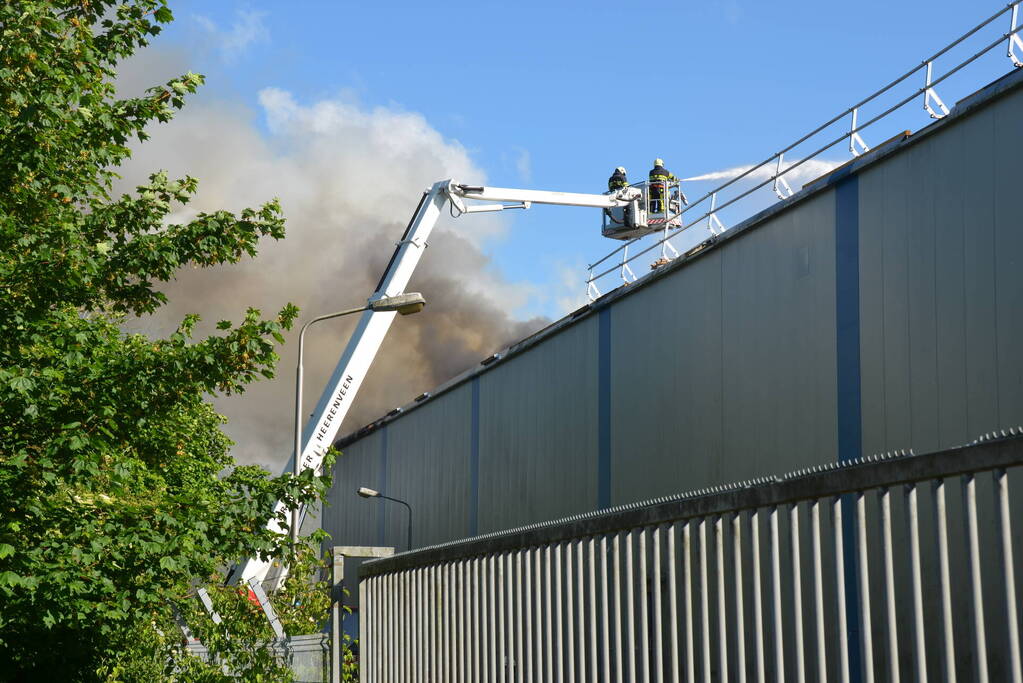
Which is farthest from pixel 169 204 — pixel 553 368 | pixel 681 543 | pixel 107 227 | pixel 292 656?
pixel 553 368

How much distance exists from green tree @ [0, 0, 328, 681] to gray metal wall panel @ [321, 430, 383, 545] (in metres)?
26.3

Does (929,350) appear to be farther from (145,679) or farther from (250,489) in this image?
(145,679)

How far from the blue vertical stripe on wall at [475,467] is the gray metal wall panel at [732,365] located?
7733mm

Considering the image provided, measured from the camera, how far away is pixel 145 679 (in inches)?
450

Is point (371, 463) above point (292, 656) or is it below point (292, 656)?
above

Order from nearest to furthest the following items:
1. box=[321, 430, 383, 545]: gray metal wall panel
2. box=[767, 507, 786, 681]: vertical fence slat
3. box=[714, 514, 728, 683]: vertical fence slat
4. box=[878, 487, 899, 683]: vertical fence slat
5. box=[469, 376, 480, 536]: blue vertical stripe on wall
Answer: box=[878, 487, 899, 683]: vertical fence slat, box=[767, 507, 786, 681]: vertical fence slat, box=[714, 514, 728, 683]: vertical fence slat, box=[469, 376, 480, 536]: blue vertical stripe on wall, box=[321, 430, 383, 545]: gray metal wall panel

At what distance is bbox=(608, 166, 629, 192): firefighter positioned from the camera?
25922 mm

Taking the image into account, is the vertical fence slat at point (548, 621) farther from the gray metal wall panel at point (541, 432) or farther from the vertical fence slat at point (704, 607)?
the gray metal wall panel at point (541, 432)

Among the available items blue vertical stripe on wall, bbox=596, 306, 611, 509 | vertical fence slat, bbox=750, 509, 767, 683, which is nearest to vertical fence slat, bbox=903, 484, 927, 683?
vertical fence slat, bbox=750, 509, 767, 683

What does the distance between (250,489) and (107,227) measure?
110 inches

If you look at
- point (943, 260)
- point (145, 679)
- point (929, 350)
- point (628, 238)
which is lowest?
point (145, 679)

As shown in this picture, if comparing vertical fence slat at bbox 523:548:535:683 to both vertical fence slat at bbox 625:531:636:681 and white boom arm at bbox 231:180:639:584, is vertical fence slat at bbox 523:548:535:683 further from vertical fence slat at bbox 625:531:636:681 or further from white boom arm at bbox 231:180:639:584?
white boom arm at bbox 231:180:639:584

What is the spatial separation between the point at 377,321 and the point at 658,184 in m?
6.78

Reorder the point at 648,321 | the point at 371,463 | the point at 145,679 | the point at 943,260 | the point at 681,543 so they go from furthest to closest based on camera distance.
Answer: the point at 371,463 < the point at 648,321 < the point at 943,260 < the point at 145,679 < the point at 681,543
